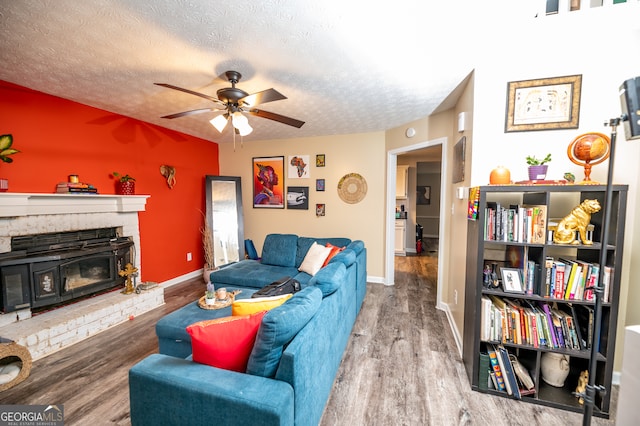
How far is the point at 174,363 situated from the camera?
124cm

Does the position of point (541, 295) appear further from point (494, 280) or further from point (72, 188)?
point (72, 188)

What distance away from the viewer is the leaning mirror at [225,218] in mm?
4449

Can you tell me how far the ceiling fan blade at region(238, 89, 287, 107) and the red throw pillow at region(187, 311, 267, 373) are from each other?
162 cm

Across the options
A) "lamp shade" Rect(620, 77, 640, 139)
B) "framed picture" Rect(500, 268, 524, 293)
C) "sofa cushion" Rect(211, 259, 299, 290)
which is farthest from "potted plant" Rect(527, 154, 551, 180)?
"sofa cushion" Rect(211, 259, 299, 290)

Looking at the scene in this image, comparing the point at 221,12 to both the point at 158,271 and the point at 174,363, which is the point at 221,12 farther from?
the point at 158,271

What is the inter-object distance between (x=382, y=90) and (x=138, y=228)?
3606 mm

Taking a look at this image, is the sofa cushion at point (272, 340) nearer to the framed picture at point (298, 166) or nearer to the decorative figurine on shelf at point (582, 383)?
the decorative figurine on shelf at point (582, 383)

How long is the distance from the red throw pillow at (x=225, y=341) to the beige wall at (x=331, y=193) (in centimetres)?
310

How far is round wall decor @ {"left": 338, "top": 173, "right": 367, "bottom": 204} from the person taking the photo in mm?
4141

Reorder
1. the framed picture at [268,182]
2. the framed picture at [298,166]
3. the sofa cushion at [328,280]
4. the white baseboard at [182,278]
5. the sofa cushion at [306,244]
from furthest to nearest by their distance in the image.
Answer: the framed picture at [268,182] → the framed picture at [298,166] → the white baseboard at [182,278] → the sofa cushion at [306,244] → the sofa cushion at [328,280]

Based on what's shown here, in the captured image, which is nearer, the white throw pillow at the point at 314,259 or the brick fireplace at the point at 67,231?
the brick fireplace at the point at 67,231

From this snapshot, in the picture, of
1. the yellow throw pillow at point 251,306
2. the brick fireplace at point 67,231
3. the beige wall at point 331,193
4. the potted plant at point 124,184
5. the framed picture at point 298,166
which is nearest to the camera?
the yellow throw pillow at point 251,306

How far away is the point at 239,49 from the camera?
72.3 inches

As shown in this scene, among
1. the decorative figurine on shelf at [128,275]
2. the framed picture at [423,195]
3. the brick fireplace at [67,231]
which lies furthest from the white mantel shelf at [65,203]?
the framed picture at [423,195]
